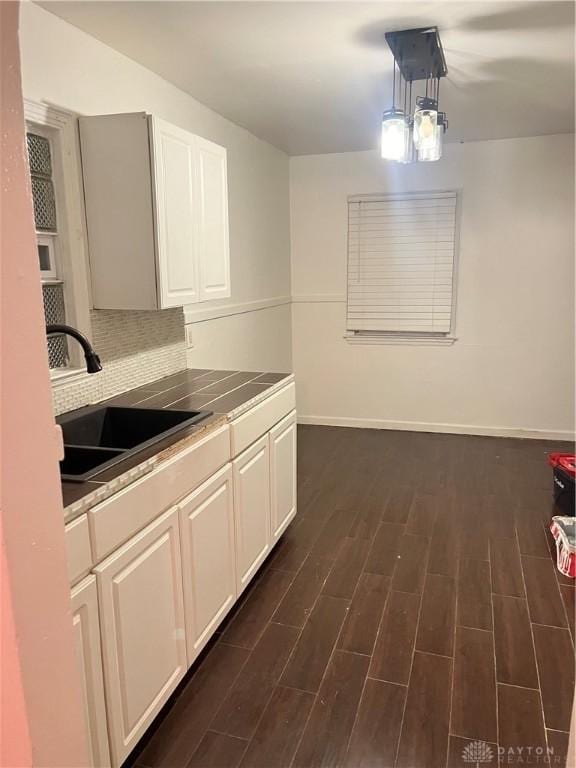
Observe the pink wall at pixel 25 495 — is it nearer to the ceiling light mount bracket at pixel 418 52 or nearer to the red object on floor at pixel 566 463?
the ceiling light mount bracket at pixel 418 52

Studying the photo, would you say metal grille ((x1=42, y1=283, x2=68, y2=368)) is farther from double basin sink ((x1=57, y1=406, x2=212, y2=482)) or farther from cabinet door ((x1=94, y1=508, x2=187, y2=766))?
cabinet door ((x1=94, y1=508, x2=187, y2=766))

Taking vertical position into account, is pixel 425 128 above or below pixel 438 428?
above

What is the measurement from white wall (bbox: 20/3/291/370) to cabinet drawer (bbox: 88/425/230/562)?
1272mm

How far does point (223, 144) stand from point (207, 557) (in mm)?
2660

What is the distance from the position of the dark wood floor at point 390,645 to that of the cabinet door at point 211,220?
57.7 inches

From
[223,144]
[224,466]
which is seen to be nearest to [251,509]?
[224,466]

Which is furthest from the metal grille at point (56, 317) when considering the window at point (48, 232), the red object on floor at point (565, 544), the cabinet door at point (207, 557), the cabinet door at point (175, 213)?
the red object on floor at point (565, 544)

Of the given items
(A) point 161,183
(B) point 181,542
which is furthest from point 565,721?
(A) point 161,183

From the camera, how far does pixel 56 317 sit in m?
2.40

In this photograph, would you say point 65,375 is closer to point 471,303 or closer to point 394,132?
point 394,132

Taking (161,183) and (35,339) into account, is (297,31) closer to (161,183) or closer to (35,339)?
(161,183)

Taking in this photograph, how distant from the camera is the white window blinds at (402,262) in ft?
15.4

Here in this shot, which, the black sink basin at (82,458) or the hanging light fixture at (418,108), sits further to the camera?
the hanging light fixture at (418,108)

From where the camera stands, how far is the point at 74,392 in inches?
92.6
